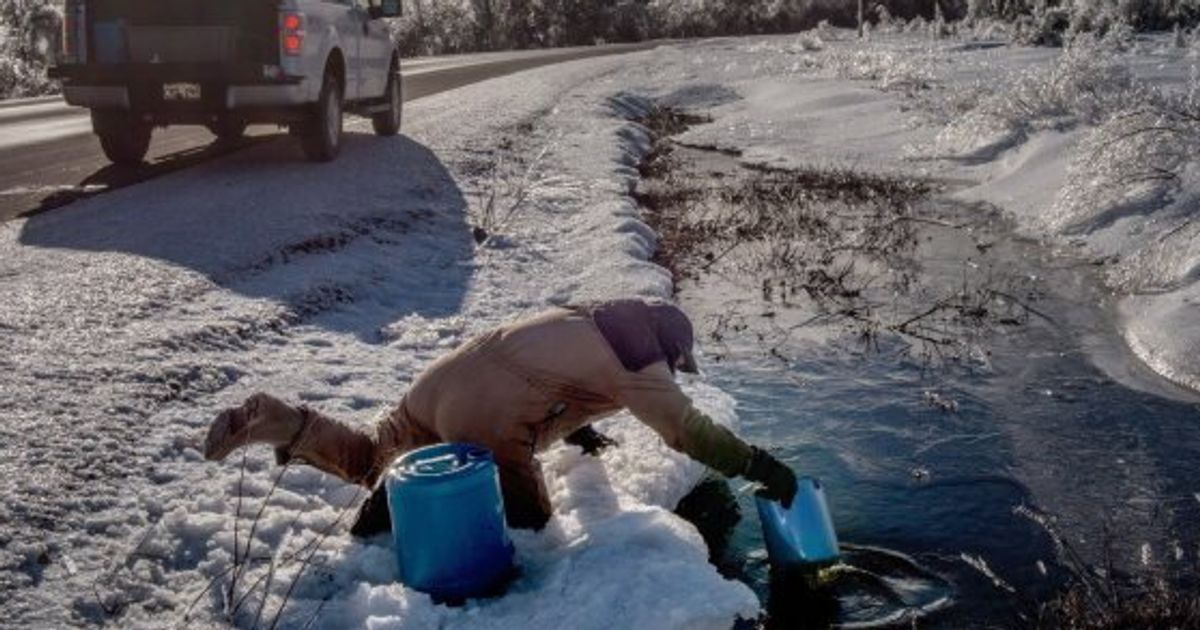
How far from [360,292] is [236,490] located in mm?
3022

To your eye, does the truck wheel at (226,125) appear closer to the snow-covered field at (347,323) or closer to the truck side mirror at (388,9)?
the snow-covered field at (347,323)

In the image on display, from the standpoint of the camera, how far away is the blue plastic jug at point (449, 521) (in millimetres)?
3201

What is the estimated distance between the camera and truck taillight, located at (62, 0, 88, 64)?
965 cm

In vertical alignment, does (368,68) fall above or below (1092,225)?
above

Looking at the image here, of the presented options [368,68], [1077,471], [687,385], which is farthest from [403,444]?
[368,68]

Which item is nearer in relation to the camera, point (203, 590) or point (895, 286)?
point (203, 590)

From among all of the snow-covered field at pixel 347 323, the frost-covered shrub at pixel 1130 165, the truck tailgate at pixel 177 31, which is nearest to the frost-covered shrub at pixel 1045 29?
the snow-covered field at pixel 347 323

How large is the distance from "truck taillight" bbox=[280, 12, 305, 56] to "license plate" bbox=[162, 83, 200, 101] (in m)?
0.81

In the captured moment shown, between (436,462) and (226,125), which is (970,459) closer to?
(436,462)

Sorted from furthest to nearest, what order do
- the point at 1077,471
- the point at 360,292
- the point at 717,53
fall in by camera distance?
the point at 717,53
the point at 360,292
the point at 1077,471

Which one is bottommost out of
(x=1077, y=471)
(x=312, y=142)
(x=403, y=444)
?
(x=1077, y=471)

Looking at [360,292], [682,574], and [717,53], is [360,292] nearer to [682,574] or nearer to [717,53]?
[682,574]

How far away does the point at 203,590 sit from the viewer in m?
3.16

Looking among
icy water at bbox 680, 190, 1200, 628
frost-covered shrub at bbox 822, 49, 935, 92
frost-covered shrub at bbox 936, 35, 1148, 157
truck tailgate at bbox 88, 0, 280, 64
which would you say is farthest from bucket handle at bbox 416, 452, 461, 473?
frost-covered shrub at bbox 822, 49, 935, 92
